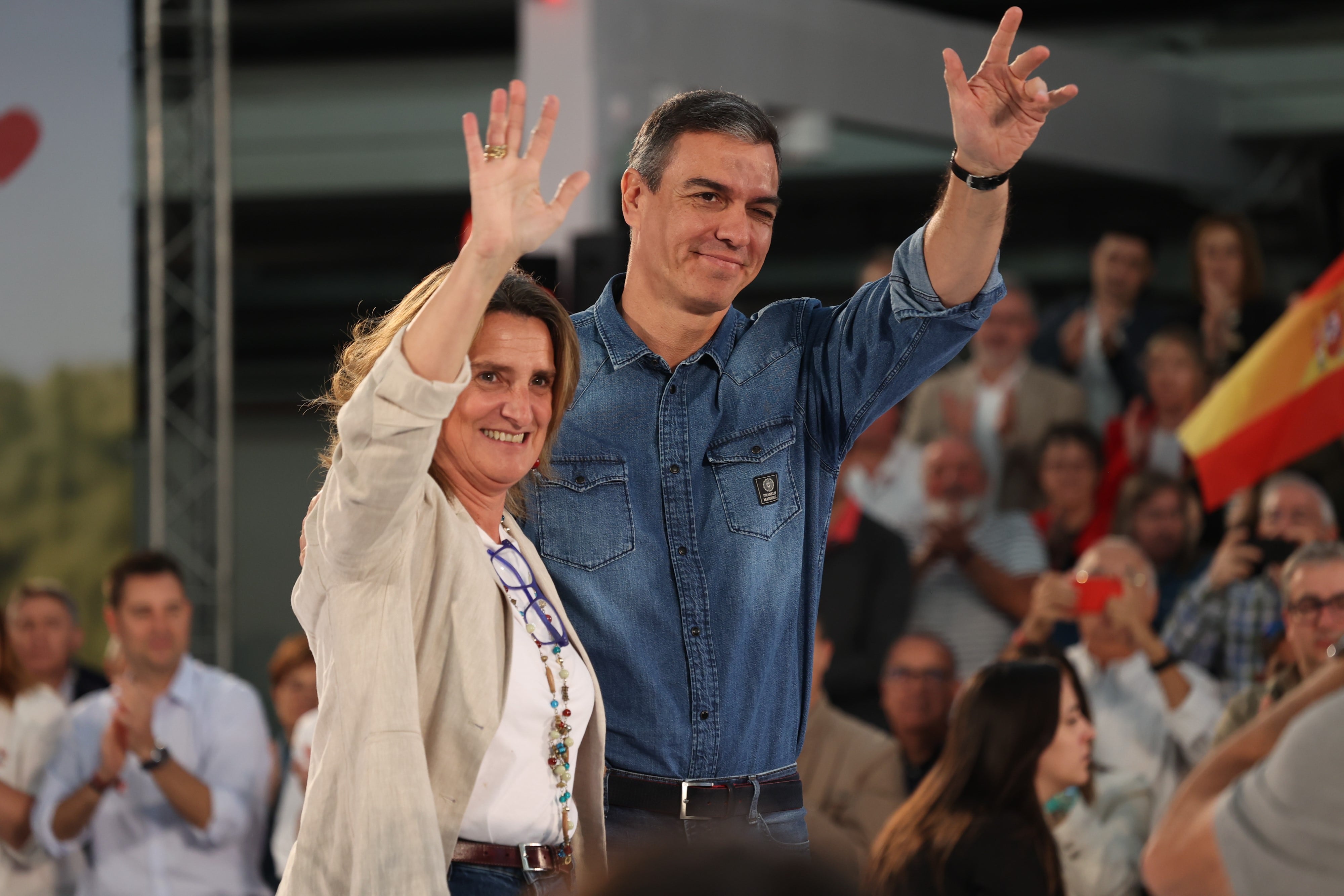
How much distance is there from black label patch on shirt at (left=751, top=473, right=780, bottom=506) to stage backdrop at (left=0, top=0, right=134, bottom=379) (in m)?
4.76

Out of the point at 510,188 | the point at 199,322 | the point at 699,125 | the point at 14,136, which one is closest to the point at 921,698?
the point at 699,125

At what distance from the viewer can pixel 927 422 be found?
636 cm

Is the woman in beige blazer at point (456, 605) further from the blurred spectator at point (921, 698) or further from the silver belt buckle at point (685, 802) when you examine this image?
the blurred spectator at point (921, 698)

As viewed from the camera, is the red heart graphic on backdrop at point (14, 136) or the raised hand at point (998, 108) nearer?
the raised hand at point (998, 108)

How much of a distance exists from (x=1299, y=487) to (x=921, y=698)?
150cm

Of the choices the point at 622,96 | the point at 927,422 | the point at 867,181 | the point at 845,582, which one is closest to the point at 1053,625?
the point at 845,582

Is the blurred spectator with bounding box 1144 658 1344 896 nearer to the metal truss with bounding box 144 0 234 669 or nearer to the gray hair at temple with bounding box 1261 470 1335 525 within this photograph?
the gray hair at temple with bounding box 1261 470 1335 525

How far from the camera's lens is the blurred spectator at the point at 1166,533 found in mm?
5570

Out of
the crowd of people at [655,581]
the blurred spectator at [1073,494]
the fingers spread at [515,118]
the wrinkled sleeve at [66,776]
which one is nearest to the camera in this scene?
the crowd of people at [655,581]

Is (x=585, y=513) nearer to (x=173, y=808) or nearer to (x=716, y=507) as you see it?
(x=716, y=507)

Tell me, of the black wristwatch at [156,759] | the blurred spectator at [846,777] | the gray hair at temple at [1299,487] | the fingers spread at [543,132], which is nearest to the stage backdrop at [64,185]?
the black wristwatch at [156,759]

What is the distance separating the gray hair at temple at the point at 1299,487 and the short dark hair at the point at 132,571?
11.6 ft

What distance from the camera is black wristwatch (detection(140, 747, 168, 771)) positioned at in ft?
15.4

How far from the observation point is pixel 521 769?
2037mm
